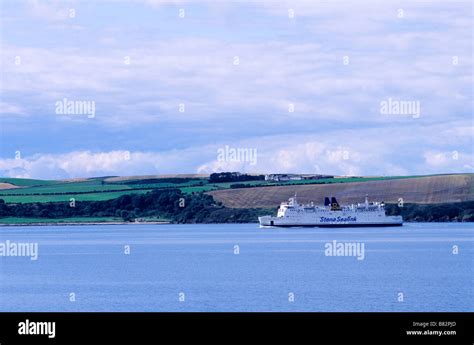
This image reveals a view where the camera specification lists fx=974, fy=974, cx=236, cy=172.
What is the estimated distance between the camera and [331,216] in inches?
4796

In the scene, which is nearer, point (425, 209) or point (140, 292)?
point (140, 292)

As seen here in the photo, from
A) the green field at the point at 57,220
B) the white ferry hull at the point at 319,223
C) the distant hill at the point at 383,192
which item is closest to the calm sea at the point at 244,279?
the white ferry hull at the point at 319,223

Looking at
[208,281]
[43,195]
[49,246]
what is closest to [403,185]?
[43,195]

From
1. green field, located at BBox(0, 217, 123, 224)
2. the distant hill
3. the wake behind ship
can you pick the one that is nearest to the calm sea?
the wake behind ship

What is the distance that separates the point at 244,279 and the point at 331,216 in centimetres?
7596

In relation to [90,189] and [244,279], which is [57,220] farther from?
[244,279]

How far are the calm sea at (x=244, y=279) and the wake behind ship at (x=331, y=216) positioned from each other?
44818 millimetres

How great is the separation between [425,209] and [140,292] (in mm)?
101142

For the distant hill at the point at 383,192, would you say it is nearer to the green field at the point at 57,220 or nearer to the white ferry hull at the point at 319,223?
the white ferry hull at the point at 319,223

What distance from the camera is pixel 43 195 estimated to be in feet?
470

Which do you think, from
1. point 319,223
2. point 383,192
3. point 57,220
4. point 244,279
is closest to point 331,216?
point 319,223

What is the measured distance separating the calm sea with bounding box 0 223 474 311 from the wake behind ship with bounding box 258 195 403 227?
44.8m
